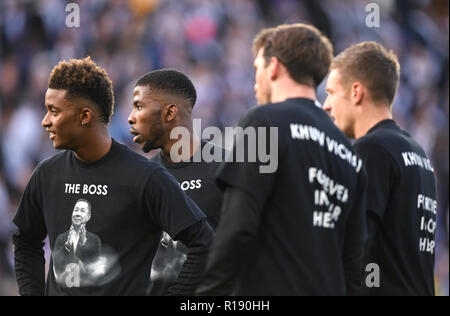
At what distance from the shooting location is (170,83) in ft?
13.8

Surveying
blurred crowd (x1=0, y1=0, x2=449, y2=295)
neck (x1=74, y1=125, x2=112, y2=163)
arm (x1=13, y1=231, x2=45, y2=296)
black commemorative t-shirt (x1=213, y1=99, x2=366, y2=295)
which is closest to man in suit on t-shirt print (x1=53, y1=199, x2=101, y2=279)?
neck (x1=74, y1=125, x2=112, y2=163)

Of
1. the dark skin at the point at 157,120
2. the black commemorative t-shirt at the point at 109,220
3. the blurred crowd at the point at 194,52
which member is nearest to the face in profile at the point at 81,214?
the black commemorative t-shirt at the point at 109,220

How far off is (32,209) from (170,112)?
109cm

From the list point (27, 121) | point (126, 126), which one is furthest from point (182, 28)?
point (27, 121)

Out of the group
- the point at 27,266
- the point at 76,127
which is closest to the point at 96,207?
the point at 76,127

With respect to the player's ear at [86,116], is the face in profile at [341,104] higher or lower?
higher

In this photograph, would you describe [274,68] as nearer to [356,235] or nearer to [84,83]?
[356,235]

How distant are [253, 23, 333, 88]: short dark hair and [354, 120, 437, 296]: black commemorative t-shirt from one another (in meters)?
0.64

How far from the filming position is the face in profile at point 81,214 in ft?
10.5

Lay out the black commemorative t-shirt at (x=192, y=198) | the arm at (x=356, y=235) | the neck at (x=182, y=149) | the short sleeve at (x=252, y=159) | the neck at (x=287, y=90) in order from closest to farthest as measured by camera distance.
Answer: the short sleeve at (x=252, y=159)
the neck at (x=287, y=90)
the arm at (x=356, y=235)
the black commemorative t-shirt at (x=192, y=198)
the neck at (x=182, y=149)

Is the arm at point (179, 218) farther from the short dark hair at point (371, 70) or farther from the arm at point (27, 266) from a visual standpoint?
the short dark hair at point (371, 70)

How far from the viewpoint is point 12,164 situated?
25.3 feet

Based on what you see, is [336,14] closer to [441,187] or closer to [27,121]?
[441,187]

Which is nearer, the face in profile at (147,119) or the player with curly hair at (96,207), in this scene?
the player with curly hair at (96,207)
